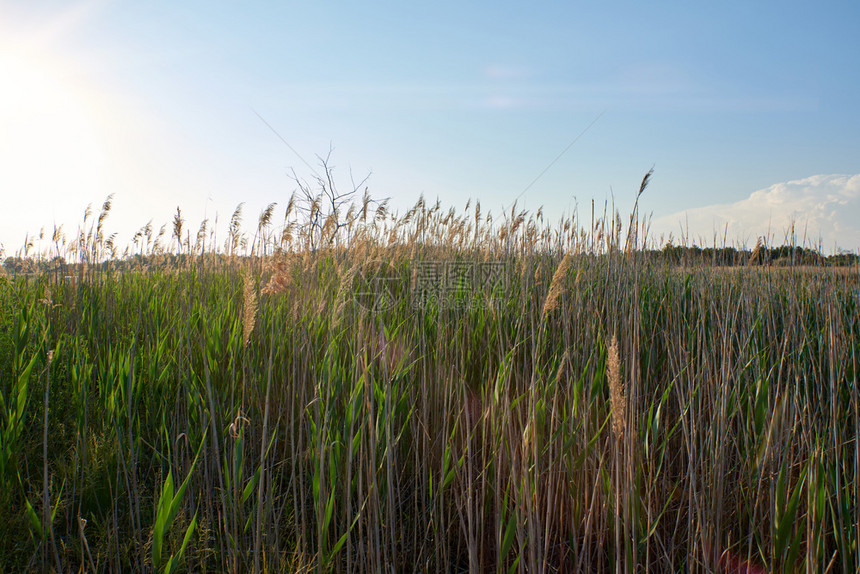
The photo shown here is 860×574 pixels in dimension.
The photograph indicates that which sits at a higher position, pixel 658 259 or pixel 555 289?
pixel 658 259

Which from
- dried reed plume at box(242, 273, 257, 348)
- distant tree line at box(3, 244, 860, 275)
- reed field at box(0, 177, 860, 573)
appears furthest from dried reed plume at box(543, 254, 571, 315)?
distant tree line at box(3, 244, 860, 275)

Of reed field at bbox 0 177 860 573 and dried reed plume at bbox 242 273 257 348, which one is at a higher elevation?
dried reed plume at bbox 242 273 257 348

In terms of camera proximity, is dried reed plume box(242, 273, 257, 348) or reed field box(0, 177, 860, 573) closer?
dried reed plume box(242, 273, 257, 348)

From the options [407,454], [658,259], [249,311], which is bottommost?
[407,454]

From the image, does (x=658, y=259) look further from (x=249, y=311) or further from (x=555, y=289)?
(x=249, y=311)

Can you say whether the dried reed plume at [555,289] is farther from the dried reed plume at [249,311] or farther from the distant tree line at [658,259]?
the distant tree line at [658,259]

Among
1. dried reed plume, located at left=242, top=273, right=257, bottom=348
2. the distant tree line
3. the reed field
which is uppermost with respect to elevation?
the distant tree line

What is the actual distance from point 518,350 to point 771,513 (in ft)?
3.73

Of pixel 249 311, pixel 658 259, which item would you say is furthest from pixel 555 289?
pixel 658 259

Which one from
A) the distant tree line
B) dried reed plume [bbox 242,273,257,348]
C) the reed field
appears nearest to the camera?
dried reed plume [bbox 242,273,257,348]

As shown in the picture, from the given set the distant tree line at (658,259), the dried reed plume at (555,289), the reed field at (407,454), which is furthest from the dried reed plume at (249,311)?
the distant tree line at (658,259)

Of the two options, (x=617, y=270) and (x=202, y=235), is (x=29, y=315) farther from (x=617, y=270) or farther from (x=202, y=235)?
(x=617, y=270)

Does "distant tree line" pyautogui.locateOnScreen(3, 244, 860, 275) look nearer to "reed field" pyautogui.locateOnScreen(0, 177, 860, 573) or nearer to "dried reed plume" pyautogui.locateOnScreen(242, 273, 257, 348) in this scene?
"reed field" pyautogui.locateOnScreen(0, 177, 860, 573)

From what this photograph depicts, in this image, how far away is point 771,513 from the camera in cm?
128
